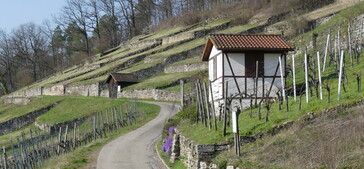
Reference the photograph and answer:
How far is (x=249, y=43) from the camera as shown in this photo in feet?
84.1

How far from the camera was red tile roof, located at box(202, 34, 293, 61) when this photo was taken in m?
25.1

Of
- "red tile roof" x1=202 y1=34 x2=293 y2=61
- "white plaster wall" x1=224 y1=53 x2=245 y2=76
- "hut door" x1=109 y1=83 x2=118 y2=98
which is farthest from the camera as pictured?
"hut door" x1=109 y1=83 x2=118 y2=98

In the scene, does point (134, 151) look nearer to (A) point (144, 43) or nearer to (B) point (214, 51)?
(B) point (214, 51)

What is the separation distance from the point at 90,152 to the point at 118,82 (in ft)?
101

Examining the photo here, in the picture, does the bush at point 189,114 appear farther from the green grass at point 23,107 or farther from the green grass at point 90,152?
the green grass at point 23,107

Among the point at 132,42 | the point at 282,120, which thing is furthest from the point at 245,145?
the point at 132,42

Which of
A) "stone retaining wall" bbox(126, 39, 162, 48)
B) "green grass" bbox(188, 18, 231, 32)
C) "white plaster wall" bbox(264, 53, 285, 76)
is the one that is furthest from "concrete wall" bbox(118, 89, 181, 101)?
"stone retaining wall" bbox(126, 39, 162, 48)

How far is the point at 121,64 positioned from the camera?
65938 millimetres

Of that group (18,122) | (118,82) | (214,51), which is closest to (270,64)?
(214,51)

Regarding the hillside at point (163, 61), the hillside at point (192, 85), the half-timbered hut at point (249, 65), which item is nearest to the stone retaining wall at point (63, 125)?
A: the hillside at point (192, 85)

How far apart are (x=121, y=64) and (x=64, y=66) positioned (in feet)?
116

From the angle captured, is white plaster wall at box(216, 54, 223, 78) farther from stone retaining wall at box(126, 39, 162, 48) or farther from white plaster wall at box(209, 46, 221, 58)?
stone retaining wall at box(126, 39, 162, 48)

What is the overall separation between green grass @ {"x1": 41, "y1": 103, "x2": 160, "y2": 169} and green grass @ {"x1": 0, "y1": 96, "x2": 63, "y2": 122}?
752 inches

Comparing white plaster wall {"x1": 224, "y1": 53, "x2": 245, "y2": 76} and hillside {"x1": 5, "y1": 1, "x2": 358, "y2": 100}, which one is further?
hillside {"x1": 5, "y1": 1, "x2": 358, "y2": 100}
